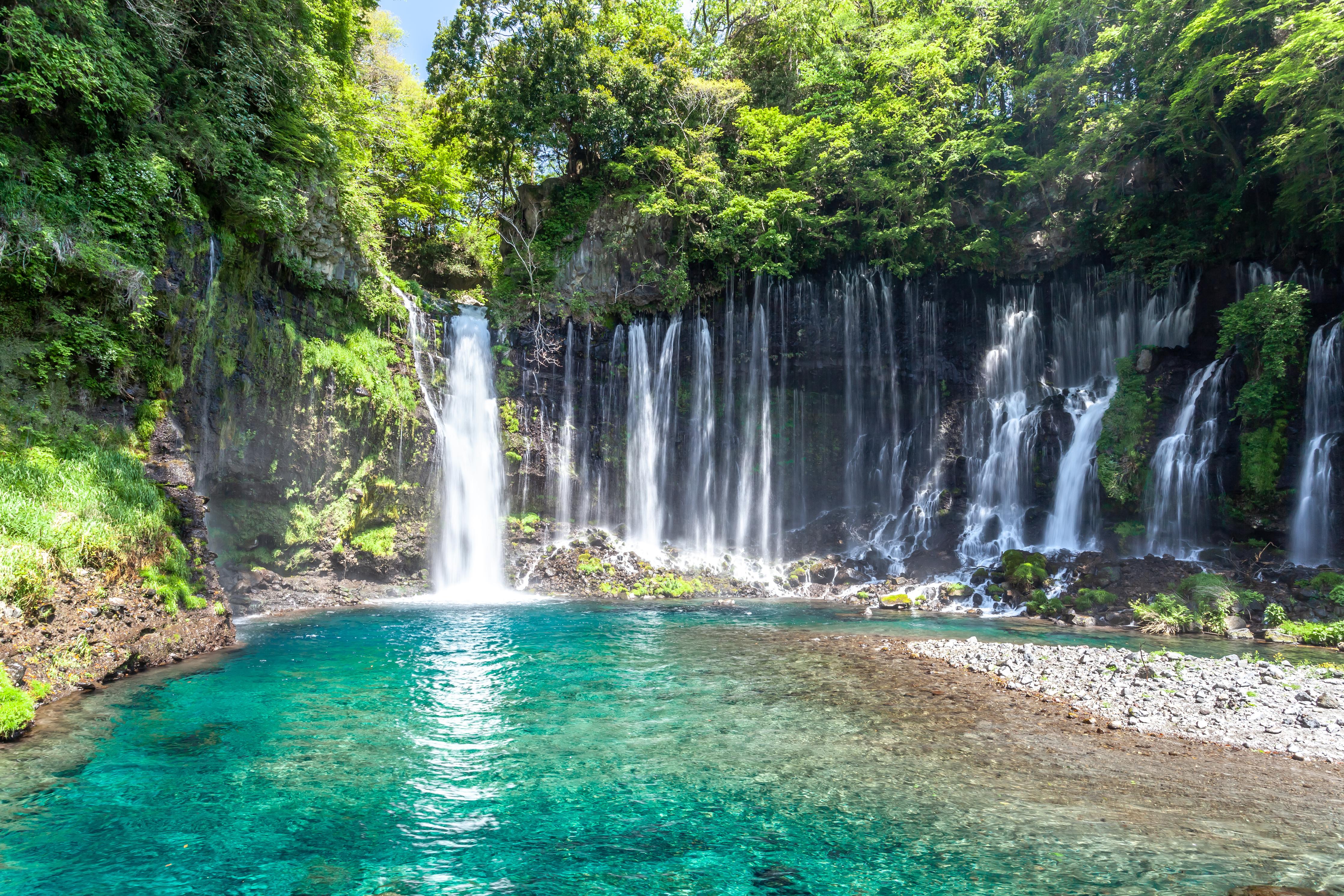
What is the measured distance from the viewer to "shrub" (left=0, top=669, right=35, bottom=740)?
6059 mm

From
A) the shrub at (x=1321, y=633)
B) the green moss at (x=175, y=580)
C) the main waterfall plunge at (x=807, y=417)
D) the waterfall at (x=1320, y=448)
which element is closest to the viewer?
the green moss at (x=175, y=580)

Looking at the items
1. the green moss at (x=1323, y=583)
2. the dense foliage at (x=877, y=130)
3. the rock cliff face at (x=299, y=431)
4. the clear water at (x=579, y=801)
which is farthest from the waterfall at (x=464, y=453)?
the green moss at (x=1323, y=583)

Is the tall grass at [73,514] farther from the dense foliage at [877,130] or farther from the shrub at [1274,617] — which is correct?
the shrub at [1274,617]

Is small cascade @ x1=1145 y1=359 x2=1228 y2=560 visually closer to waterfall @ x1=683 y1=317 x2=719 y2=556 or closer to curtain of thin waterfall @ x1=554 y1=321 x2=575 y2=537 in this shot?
waterfall @ x1=683 y1=317 x2=719 y2=556

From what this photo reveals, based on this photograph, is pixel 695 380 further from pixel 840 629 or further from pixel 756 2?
pixel 756 2

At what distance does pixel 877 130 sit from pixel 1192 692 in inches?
803

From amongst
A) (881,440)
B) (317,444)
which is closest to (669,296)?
(881,440)

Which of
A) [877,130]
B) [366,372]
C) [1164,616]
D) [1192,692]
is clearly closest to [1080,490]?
[1164,616]

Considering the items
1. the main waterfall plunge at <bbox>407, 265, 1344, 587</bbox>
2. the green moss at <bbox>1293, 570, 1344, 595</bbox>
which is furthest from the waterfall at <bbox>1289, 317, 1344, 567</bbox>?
the main waterfall plunge at <bbox>407, 265, 1344, 587</bbox>

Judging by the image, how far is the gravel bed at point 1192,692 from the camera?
6523mm

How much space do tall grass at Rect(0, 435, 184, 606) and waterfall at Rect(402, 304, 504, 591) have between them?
31.7 ft

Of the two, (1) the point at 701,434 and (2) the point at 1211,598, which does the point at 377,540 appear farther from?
(2) the point at 1211,598

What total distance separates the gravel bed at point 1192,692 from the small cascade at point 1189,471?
28.8ft

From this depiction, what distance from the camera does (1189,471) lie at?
1716 cm
